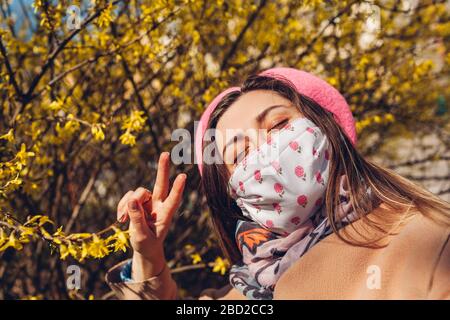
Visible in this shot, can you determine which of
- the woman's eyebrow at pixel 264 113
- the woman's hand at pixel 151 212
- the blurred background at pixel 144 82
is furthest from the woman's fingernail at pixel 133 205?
the blurred background at pixel 144 82

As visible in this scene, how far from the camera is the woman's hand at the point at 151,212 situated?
1.60 m

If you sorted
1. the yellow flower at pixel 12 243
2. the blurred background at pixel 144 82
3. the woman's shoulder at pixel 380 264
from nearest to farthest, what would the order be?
the yellow flower at pixel 12 243 < the woman's shoulder at pixel 380 264 < the blurred background at pixel 144 82

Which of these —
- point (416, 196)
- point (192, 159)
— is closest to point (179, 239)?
point (192, 159)

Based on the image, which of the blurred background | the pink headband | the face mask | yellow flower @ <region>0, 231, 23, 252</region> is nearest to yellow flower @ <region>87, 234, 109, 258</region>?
yellow flower @ <region>0, 231, 23, 252</region>

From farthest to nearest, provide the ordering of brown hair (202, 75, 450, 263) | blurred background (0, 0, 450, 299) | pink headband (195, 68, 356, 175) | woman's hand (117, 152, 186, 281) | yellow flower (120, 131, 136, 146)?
blurred background (0, 0, 450, 299) → yellow flower (120, 131, 136, 146) → pink headband (195, 68, 356, 175) → woman's hand (117, 152, 186, 281) → brown hair (202, 75, 450, 263)

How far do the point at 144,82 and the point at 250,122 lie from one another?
1352mm

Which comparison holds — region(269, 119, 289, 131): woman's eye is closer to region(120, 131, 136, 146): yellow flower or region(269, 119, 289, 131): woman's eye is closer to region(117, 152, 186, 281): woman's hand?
region(117, 152, 186, 281): woman's hand

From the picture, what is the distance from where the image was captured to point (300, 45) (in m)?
3.00

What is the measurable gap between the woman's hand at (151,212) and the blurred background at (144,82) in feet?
1.80

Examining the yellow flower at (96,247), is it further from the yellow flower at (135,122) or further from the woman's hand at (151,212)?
the yellow flower at (135,122)

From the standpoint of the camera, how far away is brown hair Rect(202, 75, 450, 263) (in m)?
1.49

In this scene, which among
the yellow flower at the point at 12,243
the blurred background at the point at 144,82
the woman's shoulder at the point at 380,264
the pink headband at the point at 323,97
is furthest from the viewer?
the blurred background at the point at 144,82
